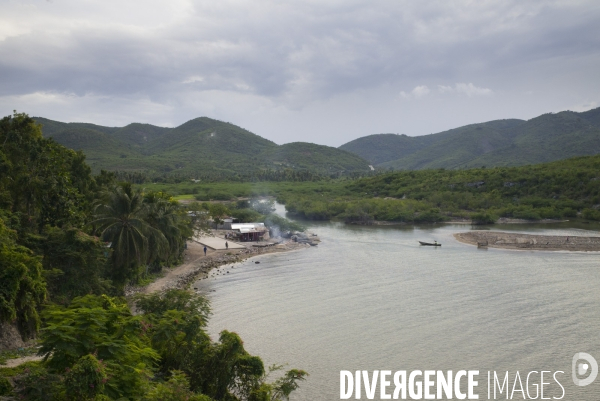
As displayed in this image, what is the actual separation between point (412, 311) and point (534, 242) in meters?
34.6

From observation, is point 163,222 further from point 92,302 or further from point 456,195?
point 456,195

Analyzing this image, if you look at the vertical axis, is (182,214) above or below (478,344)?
above

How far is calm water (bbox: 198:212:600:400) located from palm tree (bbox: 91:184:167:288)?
664cm

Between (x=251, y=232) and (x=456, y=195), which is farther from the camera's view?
(x=456, y=195)

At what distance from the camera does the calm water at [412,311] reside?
25984mm

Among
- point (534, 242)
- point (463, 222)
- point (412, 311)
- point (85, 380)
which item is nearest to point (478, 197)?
point (463, 222)

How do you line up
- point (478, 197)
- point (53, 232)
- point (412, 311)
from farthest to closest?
point (478, 197) < point (412, 311) < point (53, 232)

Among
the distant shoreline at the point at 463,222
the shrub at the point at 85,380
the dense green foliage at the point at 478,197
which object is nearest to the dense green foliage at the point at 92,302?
the shrub at the point at 85,380

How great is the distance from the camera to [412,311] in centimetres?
3416

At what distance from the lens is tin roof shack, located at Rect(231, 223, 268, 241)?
65062 mm

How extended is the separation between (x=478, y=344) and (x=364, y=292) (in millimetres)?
11971

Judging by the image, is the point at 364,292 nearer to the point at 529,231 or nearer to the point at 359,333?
the point at 359,333

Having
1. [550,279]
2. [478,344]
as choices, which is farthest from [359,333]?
[550,279]

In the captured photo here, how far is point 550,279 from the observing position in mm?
43438
